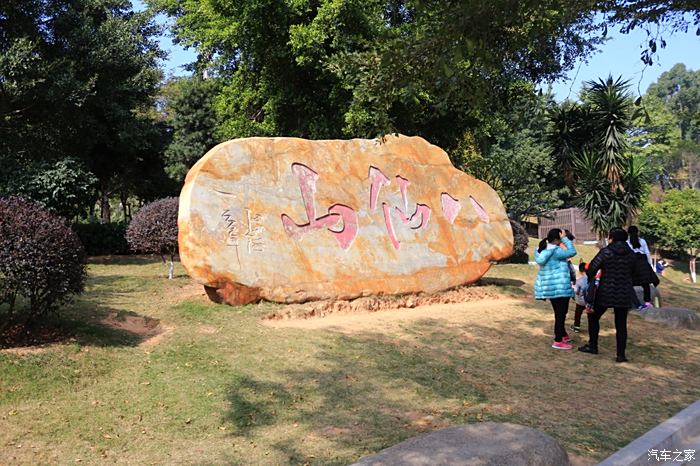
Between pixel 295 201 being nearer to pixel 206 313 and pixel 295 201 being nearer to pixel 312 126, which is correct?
pixel 206 313

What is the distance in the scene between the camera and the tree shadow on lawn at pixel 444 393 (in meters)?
4.98

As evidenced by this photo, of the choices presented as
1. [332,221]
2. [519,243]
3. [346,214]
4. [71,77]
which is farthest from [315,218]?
[519,243]

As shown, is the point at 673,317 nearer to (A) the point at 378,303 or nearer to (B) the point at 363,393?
(A) the point at 378,303

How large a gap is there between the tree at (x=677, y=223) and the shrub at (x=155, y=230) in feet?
81.5

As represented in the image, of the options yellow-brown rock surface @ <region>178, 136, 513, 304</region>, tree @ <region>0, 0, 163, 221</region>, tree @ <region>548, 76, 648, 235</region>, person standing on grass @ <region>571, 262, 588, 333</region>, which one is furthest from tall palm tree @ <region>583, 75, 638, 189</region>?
tree @ <region>0, 0, 163, 221</region>

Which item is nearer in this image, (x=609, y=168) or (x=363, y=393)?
(x=363, y=393)

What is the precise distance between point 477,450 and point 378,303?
20.0ft

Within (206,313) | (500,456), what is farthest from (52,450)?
(206,313)

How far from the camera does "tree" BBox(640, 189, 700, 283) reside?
2773 centimetres

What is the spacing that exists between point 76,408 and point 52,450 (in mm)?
823

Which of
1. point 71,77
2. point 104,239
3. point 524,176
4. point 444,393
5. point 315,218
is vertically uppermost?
point 71,77

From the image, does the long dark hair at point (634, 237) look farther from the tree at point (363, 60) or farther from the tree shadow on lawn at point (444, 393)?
the tree at point (363, 60)

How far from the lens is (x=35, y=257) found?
6.24 meters

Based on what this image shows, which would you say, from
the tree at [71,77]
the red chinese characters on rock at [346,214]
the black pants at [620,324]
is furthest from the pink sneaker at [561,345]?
the tree at [71,77]
